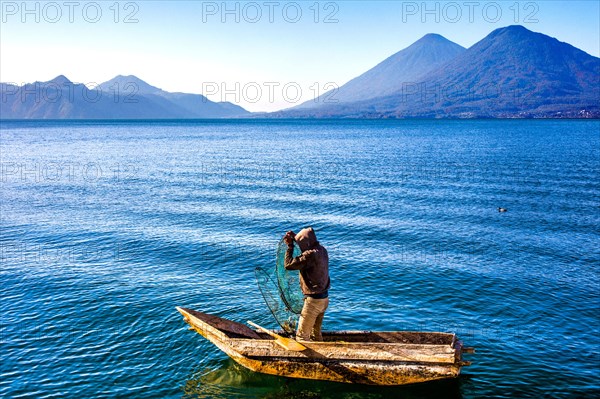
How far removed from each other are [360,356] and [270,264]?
1196 cm

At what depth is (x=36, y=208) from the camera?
128 ft

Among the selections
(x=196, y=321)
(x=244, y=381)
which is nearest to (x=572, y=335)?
(x=244, y=381)

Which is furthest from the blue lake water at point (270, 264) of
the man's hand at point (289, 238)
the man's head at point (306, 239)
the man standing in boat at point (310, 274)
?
the man's hand at point (289, 238)

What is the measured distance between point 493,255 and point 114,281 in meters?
19.4

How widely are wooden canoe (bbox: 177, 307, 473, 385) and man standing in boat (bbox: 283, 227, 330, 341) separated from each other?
0.52 m

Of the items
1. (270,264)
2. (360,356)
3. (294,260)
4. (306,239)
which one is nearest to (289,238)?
(306,239)

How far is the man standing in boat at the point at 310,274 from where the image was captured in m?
12.2

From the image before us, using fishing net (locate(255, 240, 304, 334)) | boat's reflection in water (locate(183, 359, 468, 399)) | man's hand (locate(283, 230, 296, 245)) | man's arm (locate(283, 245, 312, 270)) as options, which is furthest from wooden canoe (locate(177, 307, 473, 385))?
man's hand (locate(283, 230, 296, 245))

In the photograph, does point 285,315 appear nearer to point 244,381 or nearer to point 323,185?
point 244,381

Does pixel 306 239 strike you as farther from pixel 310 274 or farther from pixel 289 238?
pixel 310 274

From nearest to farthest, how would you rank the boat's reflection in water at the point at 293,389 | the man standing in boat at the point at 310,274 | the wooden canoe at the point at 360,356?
1. the man standing in boat at the point at 310,274
2. the wooden canoe at the point at 360,356
3. the boat's reflection in water at the point at 293,389

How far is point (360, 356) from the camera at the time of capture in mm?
13102

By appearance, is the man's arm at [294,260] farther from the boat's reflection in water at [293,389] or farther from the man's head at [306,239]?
the boat's reflection in water at [293,389]

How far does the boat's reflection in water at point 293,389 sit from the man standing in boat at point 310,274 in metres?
1.44
